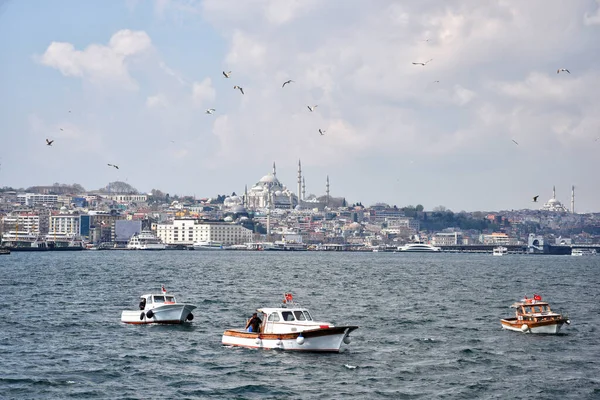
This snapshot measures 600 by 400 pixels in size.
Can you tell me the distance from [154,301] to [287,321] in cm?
1031

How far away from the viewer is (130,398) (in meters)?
25.1

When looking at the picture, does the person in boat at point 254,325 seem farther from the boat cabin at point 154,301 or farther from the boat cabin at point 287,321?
the boat cabin at point 154,301

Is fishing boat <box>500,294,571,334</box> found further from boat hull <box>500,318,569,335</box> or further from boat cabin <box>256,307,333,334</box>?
boat cabin <box>256,307,333,334</box>

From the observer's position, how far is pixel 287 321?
105 feet

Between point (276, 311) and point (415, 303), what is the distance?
2255 cm

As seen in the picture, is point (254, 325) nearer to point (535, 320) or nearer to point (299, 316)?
point (299, 316)

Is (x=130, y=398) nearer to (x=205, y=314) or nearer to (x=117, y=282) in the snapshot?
(x=205, y=314)

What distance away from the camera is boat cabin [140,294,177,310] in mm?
40125

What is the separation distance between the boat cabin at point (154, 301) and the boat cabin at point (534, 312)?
48.2 ft

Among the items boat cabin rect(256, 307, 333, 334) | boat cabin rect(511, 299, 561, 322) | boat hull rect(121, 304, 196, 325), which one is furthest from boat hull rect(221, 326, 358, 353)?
boat cabin rect(511, 299, 561, 322)

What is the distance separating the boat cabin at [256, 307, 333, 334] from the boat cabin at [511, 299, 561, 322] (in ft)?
34.0

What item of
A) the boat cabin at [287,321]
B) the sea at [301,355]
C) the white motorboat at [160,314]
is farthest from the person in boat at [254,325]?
the white motorboat at [160,314]

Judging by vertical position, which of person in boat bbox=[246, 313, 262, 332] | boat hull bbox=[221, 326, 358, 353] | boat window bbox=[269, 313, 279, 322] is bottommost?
boat hull bbox=[221, 326, 358, 353]

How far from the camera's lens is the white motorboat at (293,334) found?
102 ft
